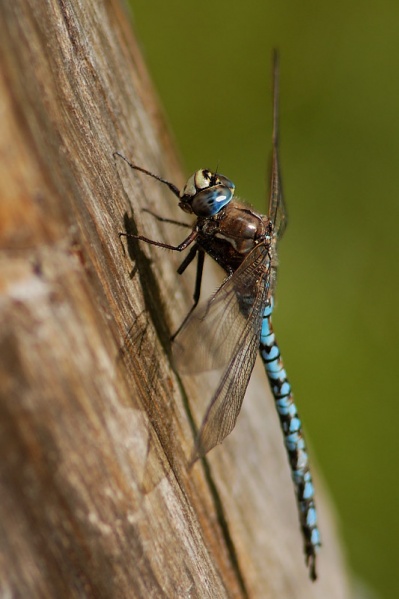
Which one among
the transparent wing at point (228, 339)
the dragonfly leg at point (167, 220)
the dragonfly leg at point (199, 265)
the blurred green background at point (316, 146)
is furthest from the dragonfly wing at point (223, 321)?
the blurred green background at point (316, 146)

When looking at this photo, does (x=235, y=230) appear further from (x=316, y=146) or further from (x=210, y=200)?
(x=316, y=146)

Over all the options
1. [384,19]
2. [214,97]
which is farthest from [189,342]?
[384,19]

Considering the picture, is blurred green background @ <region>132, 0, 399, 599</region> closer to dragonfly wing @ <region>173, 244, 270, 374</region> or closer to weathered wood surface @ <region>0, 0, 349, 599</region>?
dragonfly wing @ <region>173, 244, 270, 374</region>

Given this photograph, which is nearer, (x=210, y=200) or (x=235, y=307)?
(x=235, y=307)

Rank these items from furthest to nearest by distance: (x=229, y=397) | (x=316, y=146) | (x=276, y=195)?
(x=316, y=146) < (x=276, y=195) < (x=229, y=397)

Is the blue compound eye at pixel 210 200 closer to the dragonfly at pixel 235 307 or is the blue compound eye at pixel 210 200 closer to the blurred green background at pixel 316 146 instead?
the dragonfly at pixel 235 307

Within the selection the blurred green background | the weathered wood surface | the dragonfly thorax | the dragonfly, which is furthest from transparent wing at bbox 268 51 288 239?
the blurred green background

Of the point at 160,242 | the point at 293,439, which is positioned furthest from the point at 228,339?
the point at 293,439

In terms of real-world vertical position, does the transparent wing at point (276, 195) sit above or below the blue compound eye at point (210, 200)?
above
